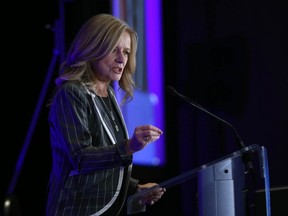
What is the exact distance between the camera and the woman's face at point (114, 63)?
165 cm

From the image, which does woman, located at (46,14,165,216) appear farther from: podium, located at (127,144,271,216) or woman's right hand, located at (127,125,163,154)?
podium, located at (127,144,271,216)

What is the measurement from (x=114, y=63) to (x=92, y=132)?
0.24 m

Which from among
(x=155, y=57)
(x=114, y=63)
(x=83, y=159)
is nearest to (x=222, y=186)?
(x=83, y=159)

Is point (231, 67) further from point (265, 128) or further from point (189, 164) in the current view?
point (189, 164)

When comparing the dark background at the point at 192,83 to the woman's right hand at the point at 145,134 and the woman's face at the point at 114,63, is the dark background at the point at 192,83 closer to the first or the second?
the woman's face at the point at 114,63

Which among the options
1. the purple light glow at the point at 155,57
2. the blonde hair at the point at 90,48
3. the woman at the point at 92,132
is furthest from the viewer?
the purple light glow at the point at 155,57

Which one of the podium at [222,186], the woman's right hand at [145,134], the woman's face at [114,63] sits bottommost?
the podium at [222,186]

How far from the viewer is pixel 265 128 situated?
295 cm

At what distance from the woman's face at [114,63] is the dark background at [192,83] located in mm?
1235

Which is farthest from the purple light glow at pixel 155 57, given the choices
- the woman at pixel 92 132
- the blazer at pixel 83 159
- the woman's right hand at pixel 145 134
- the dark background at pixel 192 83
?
the woman's right hand at pixel 145 134

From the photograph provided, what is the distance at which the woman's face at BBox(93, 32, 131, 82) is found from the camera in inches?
65.1

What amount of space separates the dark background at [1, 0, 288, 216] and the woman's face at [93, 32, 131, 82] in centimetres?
124

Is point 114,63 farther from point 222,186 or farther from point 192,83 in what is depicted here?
point 192,83

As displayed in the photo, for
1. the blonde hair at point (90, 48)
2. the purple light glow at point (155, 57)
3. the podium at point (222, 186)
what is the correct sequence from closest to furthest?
the podium at point (222, 186) → the blonde hair at point (90, 48) → the purple light glow at point (155, 57)
